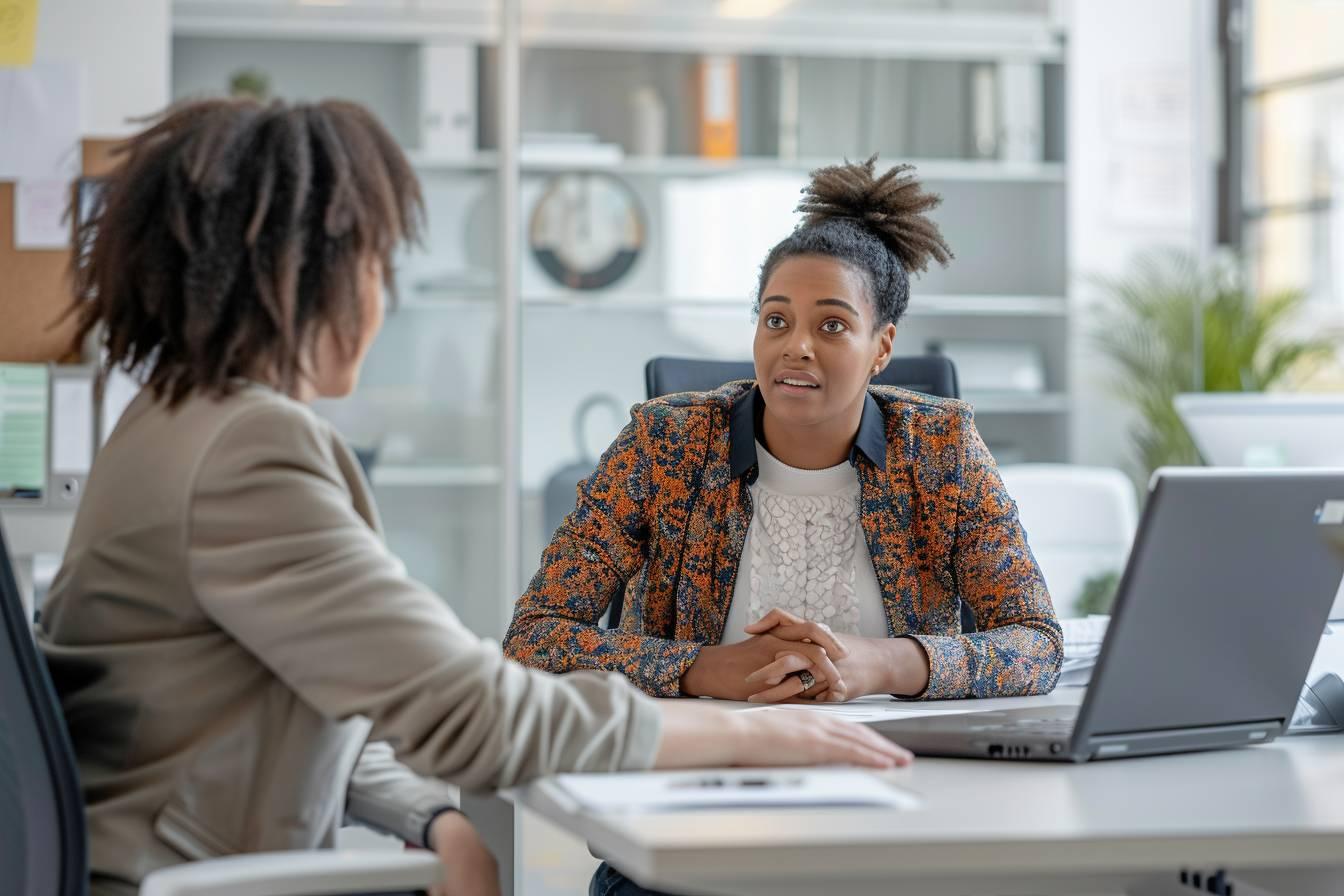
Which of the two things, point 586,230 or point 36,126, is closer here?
point 36,126

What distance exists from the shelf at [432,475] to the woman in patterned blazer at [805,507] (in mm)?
2572

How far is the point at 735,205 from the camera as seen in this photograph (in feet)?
15.5

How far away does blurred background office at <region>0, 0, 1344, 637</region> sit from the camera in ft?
14.7

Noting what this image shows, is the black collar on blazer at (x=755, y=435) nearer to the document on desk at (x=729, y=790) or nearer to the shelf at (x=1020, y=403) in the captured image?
the document on desk at (x=729, y=790)

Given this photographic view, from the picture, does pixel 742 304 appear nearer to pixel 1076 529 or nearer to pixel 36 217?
pixel 1076 529

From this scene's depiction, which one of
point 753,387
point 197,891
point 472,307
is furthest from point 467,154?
point 197,891

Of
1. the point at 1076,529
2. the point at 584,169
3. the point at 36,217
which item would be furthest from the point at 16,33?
the point at 1076,529

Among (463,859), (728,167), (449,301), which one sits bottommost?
(463,859)

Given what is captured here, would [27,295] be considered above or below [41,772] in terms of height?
above

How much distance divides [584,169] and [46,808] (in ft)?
12.2

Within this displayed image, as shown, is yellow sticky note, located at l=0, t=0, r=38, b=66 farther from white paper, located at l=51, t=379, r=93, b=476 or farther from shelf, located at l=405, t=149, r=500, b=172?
shelf, located at l=405, t=149, r=500, b=172

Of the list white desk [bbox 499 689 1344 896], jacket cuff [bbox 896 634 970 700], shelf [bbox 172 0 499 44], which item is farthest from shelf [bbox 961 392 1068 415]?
white desk [bbox 499 689 1344 896]

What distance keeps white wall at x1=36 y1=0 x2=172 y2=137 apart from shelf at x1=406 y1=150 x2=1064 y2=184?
5.03 feet

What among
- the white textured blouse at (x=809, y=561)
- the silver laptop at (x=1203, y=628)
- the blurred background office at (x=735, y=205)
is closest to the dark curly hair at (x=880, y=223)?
the white textured blouse at (x=809, y=561)
